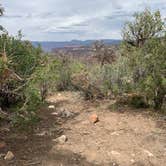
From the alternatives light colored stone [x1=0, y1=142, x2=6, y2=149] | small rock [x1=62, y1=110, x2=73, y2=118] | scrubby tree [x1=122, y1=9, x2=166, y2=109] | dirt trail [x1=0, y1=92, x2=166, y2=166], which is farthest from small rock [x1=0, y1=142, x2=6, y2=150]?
scrubby tree [x1=122, y1=9, x2=166, y2=109]

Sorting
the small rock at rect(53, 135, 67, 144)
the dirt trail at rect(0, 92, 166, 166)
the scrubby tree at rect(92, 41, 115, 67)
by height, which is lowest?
the dirt trail at rect(0, 92, 166, 166)

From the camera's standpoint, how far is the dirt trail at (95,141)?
19.1 ft

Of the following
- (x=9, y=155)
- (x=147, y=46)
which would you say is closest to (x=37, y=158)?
(x=9, y=155)

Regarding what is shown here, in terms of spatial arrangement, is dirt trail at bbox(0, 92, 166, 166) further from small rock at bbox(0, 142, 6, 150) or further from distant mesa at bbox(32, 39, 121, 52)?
distant mesa at bbox(32, 39, 121, 52)

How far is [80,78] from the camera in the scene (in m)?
10.3

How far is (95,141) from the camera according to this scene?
21.7ft

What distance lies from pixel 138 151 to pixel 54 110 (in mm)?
3248

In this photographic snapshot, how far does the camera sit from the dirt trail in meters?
5.83

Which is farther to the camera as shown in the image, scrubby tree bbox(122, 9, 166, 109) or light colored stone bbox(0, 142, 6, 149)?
scrubby tree bbox(122, 9, 166, 109)

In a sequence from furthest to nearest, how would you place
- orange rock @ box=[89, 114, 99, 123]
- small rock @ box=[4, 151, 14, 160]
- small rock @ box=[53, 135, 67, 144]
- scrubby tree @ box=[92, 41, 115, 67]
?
scrubby tree @ box=[92, 41, 115, 67] → orange rock @ box=[89, 114, 99, 123] → small rock @ box=[53, 135, 67, 144] → small rock @ box=[4, 151, 14, 160]

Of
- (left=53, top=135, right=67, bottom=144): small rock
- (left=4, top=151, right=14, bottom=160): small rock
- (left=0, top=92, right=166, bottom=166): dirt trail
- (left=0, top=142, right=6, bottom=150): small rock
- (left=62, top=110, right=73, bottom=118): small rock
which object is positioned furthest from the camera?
(left=62, top=110, right=73, bottom=118): small rock

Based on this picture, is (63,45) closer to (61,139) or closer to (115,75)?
(115,75)

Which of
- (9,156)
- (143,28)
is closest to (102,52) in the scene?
(143,28)

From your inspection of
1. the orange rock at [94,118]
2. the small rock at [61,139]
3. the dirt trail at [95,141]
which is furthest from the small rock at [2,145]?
the orange rock at [94,118]
